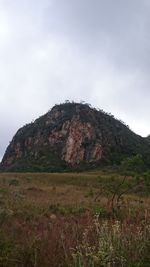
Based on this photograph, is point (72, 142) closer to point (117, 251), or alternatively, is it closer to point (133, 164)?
point (133, 164)

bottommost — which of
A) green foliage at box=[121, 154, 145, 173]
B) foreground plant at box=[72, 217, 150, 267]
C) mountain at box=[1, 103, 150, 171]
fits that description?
foreground plant at box=[72, 217, 150, 267]

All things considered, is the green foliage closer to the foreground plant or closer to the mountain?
the foreground plant

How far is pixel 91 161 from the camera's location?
76.3 metres

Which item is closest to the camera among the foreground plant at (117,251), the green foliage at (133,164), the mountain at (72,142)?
the foreground plant at (117,251)

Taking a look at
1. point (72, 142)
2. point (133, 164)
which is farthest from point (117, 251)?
point (72, 142)

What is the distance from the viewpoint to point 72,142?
81500mm

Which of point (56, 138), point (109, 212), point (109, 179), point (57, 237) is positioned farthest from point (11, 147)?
point (57, 237)

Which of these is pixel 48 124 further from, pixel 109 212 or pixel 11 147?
pixel 109 212

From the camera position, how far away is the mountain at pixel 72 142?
77.1 m

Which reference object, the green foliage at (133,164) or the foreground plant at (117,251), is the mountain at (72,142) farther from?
the foreground plant at (117,251)

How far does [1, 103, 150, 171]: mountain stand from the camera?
253ft

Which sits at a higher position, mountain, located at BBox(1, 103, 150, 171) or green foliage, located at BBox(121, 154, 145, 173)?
mountain, located at BBox(1, 103, 150, 171)

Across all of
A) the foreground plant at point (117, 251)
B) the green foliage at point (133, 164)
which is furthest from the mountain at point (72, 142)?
the foreground plant at point (117, 251)

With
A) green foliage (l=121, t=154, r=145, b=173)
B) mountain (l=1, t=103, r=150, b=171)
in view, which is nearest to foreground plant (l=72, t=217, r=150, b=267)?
green foliage (l=121, t=154, r=145, b=173)
